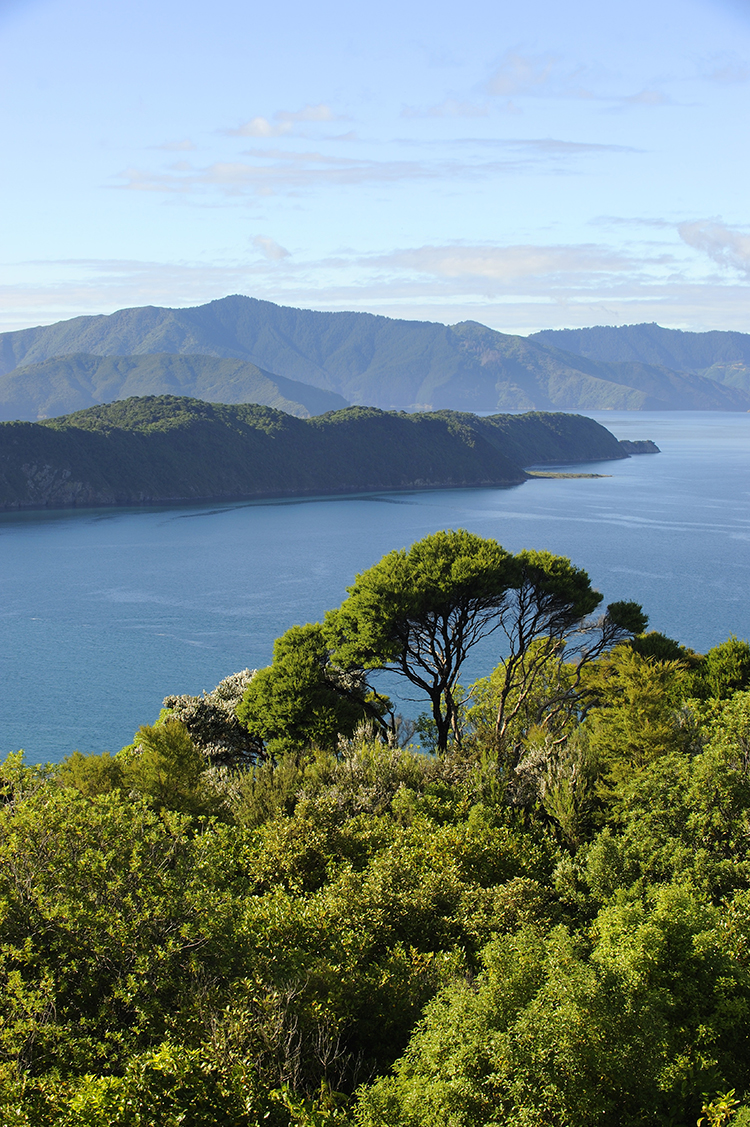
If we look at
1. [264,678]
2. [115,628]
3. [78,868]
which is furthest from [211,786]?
[115,628]

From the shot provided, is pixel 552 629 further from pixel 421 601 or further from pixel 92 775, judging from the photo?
pixel 92 775

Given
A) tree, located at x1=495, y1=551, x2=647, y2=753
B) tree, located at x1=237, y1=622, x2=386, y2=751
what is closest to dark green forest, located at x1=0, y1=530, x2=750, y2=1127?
tree, located at x1=237, y1=622, x2=386, y2=751

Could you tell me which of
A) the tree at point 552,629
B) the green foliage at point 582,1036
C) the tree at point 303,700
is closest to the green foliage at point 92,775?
the tree at point 303,700

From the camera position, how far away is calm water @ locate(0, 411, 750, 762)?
61.4 metres

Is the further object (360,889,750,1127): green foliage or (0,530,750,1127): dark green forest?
(0,530,750,1127): dark green forest

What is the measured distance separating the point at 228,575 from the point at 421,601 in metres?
72.1

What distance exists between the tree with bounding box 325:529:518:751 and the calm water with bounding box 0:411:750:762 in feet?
74.8

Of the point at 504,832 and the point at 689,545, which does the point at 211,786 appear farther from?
the point at 689,545

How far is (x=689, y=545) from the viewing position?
11131 centimetres

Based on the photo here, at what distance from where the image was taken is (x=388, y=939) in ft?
50.9

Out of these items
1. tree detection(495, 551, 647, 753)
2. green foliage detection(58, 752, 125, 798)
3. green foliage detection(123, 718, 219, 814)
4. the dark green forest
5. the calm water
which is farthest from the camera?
the calm water

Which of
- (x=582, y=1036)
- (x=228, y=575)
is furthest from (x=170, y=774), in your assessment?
(x=228, y=575)

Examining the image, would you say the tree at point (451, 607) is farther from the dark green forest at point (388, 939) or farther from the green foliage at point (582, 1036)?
the green foliage at point (582, 1036)

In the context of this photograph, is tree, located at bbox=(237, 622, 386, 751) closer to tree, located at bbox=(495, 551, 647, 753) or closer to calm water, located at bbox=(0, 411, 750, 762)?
tree, located at bbox=(495, 551, 647, 753)
